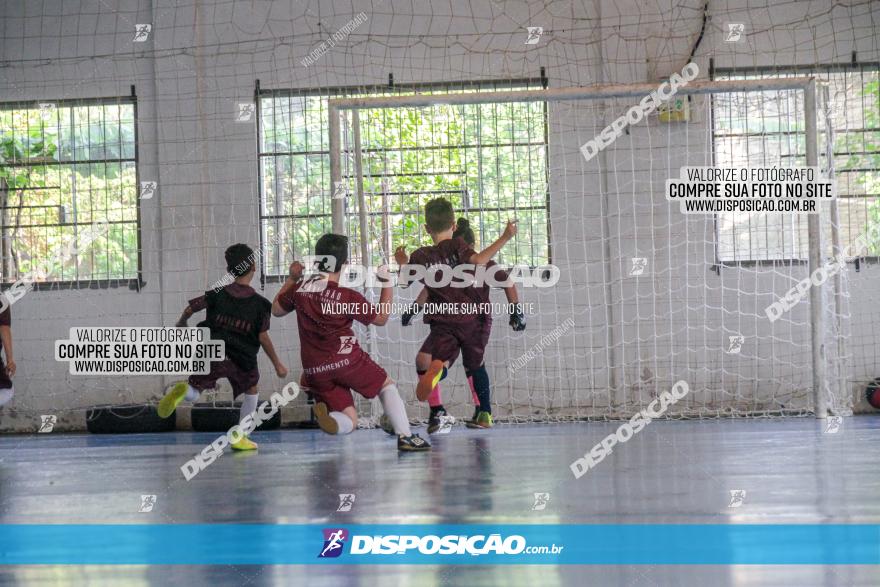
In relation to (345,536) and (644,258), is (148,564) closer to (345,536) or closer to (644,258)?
(345,536)

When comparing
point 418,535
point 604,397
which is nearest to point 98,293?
point 604,397

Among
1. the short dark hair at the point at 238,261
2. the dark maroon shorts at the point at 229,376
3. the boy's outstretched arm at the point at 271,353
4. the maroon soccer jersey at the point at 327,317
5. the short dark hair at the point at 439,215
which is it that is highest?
the short dark hair at the point at 439,215

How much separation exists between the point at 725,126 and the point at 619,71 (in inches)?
46.9

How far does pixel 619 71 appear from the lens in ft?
31.5

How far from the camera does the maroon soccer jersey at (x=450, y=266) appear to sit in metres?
7.05

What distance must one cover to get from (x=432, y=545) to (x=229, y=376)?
12.2 feet

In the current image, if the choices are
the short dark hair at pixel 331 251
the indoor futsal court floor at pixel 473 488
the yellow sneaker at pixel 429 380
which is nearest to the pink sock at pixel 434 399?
the indoor futsal court floor at pixel 473 488

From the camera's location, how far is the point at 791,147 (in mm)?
9539

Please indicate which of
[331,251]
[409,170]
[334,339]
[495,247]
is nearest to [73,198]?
[409,170]

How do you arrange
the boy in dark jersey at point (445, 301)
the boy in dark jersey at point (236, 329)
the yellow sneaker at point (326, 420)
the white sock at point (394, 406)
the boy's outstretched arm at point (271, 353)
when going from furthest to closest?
the boy in dark jersey at point (236, 329) → the boy in dark jersey at point (445, 301) → the boy's outstretched arm at point (271, 353) → the white sock at point (394, 406) → the yellow sneaker at point (326, 420)

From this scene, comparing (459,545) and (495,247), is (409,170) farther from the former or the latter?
(459,545)

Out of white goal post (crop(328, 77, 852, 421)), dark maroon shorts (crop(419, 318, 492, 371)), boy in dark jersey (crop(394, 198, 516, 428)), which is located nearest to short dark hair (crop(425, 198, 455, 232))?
boy in dark jersey (crop(394, 198, 516, 428))

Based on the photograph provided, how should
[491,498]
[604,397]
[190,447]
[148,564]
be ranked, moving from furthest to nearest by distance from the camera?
[604,397]
[190,447]
[491,498]
[148,564]

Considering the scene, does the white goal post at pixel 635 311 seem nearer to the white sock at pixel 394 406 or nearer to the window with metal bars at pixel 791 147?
the window with metal bars at pixel 791 147
